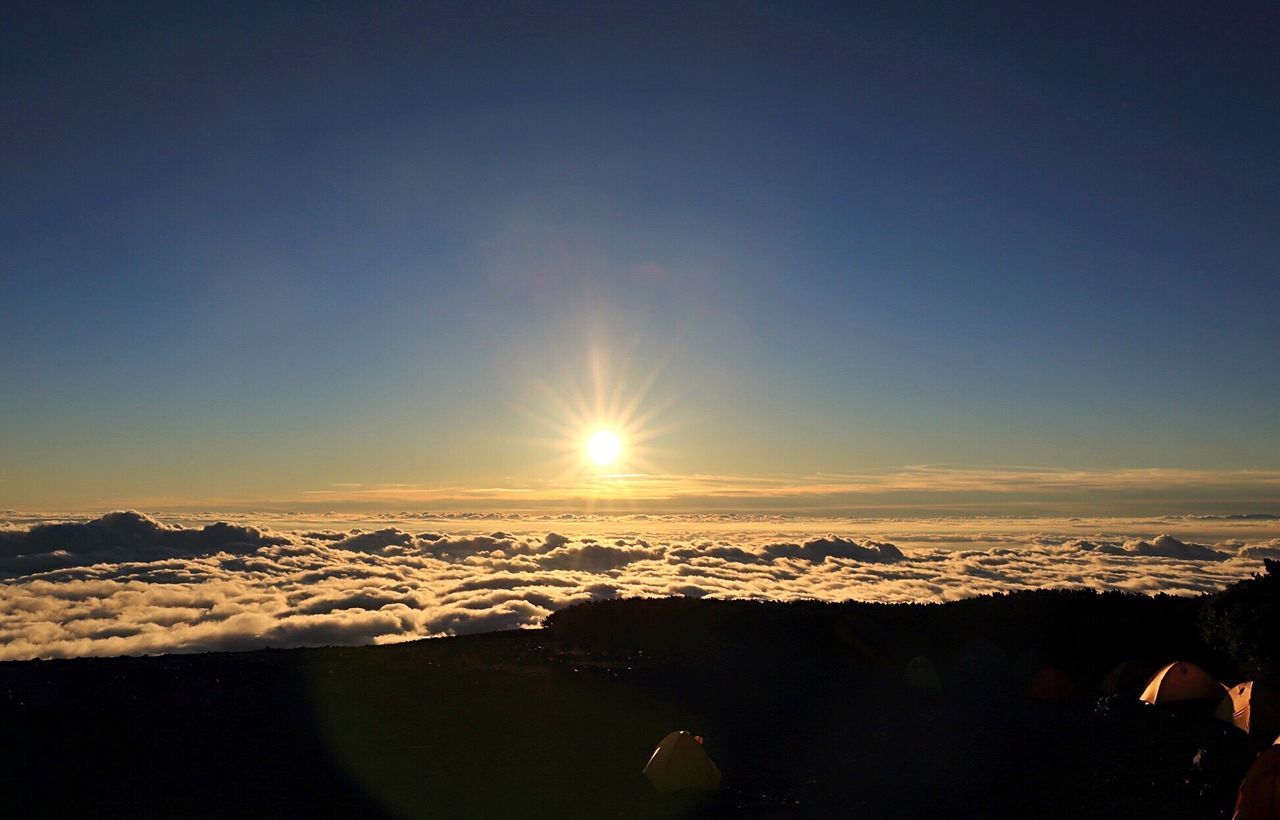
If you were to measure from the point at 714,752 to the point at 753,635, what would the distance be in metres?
14.1

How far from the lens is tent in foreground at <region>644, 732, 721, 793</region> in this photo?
51.9ft

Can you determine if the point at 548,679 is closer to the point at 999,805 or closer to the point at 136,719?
the point at 136,719

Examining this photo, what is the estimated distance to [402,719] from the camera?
65.8 feet

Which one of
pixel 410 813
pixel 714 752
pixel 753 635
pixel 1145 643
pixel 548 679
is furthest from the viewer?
pixel 753 635

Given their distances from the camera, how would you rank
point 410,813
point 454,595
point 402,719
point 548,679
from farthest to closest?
point 454,595 → point 548,679 → point 402,719 → point 410,813

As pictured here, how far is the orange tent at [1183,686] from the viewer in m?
21.1

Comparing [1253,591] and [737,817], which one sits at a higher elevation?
[1253,591]

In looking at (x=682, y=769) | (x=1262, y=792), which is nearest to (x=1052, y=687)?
(x=1262, y=792)

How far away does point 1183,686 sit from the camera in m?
21.2

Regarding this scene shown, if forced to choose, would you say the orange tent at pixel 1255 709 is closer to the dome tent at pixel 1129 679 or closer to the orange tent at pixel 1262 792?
the dome tent at pixel 1129 679

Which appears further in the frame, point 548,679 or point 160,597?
point 160,597

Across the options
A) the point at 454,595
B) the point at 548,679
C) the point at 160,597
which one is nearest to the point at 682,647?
the point at 548,679

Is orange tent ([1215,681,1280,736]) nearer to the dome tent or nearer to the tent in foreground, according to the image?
the dome tent

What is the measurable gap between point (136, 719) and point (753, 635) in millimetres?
21274
